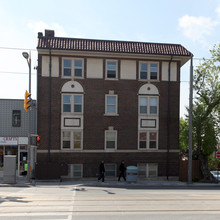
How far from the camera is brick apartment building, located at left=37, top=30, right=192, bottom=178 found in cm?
2167

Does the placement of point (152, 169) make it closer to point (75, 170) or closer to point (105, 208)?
point (75, 170)

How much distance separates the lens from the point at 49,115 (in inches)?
849

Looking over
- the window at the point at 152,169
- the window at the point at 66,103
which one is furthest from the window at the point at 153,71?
the window at the point at 152,169

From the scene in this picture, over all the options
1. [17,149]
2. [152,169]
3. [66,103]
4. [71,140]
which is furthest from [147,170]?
[17,149]

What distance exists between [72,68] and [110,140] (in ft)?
19.9

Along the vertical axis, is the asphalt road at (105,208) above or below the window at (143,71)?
below

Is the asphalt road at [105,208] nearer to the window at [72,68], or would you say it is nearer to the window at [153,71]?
the window at [72,68]

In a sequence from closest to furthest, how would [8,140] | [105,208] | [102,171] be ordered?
1. [105,208]
2. [102,171]
3. [8,140]

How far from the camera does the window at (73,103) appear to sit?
864 inches

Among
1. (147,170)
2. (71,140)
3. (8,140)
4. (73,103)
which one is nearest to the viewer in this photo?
(71,140)

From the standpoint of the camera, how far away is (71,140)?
860 inches

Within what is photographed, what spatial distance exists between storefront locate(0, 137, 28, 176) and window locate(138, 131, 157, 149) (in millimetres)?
9252

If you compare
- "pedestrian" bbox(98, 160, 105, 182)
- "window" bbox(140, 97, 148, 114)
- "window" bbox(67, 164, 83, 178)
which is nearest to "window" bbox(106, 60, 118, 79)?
"window" bbox(140, 97, 148, 114)

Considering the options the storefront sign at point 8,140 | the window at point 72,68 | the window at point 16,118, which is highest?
the window at point 72,68
